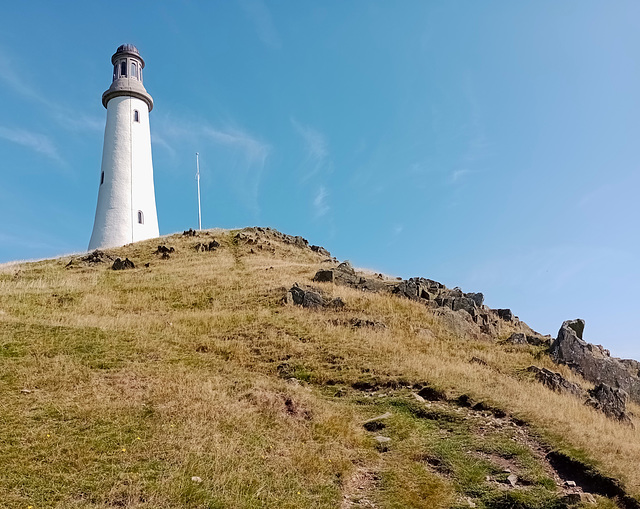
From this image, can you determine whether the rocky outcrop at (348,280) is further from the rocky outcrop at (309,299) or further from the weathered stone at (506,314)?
the weathered stone at (506,314)

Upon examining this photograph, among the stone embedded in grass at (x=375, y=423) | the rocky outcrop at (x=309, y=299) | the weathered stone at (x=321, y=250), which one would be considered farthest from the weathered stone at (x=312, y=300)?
the weathered stone at (x=321, y=250)

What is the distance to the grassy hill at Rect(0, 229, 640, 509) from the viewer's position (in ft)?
31.6

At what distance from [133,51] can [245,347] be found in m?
41.6

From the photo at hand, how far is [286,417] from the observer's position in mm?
12844

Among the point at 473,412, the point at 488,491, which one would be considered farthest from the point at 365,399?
the point at 488,491

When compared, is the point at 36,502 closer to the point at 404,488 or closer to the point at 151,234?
the point at 404,488

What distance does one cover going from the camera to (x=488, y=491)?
1038cm

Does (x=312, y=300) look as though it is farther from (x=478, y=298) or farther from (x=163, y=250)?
(x=163, y=250)

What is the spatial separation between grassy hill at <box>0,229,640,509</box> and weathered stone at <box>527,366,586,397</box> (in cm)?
48

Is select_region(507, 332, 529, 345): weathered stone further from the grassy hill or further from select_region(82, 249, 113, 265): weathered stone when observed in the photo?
select_region(82, 249, 113, 265): weathered stone

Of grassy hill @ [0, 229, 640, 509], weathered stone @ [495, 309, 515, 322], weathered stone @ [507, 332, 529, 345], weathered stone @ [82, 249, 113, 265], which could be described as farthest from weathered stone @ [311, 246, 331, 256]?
weathered stone @ [507, 332, 529, 345]

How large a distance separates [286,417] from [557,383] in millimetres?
9833

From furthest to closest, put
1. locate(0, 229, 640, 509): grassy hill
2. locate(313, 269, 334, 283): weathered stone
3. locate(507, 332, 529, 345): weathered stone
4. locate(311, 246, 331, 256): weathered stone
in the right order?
locate(311, 246, 331, 256): weathered stone < locate(313, 269, 334, 283): weathered stone < locate(507, 332, 529, 345): weathered stone < locate(0, 229, 640, 509): grassy hill

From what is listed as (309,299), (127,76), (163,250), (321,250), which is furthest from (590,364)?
(127,76)
